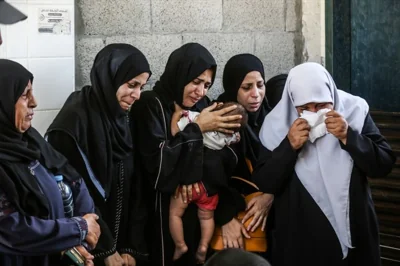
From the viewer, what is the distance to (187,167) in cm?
357

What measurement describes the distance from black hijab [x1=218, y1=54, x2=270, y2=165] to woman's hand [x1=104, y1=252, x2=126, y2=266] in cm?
86

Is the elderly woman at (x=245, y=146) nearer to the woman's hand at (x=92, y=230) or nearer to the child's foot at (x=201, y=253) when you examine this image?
the child's foot at (x=201, y=253)

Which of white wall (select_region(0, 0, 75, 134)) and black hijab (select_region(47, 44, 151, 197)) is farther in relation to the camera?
white wall (select_region(0, 0, 75, 134))

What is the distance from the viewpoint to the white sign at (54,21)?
365 cm

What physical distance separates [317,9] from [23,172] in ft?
9.55

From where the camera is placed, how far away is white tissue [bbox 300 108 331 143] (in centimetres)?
334

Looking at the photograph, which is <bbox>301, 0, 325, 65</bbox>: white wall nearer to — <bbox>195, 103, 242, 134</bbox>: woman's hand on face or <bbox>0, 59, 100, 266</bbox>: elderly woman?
<bbox>195, 103, 242, 134</bbox>: woman's hand on face

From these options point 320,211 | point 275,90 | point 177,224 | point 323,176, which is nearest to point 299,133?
point 323,176

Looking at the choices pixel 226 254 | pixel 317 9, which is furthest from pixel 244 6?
pixel 226 254

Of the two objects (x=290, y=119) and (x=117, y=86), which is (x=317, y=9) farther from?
(x=117, y=86)

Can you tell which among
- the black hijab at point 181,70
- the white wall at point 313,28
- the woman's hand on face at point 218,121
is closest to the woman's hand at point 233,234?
the woman's hand on face at point 218,121

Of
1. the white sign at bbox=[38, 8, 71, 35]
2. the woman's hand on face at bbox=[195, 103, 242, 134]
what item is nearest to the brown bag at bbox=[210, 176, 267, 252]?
the woman's hand on face at bbox=[195, 103, 242, 134]

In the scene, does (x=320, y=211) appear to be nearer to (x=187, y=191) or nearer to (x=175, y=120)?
(x=187, y=191)

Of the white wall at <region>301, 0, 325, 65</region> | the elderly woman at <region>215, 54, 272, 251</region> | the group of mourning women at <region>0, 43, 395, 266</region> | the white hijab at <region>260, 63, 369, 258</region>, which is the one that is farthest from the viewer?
the white wall at <region>301, 0, 325, 65</region>
